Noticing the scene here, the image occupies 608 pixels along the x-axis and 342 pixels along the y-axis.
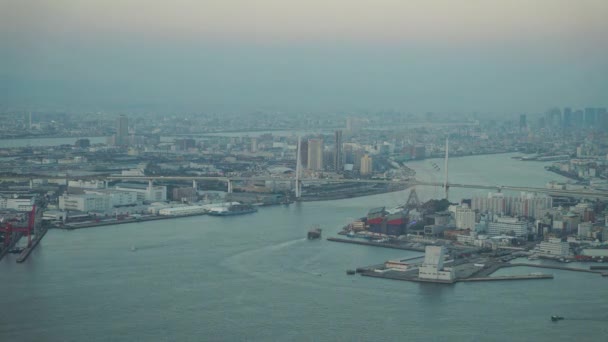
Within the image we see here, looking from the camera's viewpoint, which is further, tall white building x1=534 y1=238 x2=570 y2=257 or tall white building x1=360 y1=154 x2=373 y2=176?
tall white building x1=360 y1=154 x2=373 y2=176

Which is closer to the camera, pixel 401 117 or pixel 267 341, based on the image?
pixel 267 341

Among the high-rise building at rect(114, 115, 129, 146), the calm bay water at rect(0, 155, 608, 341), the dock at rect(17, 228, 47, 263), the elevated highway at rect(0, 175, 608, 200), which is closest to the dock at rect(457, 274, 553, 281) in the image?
the calm bay water at rect(0, 155, 608, 341)

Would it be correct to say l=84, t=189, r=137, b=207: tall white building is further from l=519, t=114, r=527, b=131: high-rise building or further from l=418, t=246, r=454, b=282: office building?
l=519, t=114, r=527, b=131: high-rise building

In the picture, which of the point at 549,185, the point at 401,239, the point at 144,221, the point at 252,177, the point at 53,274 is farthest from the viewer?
the point at 252,177

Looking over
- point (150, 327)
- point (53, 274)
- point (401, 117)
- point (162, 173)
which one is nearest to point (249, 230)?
point (53, 274)

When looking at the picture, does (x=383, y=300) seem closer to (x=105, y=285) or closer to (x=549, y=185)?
(x=105, y=285)

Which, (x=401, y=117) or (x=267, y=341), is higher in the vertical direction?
(x=401, y=117)

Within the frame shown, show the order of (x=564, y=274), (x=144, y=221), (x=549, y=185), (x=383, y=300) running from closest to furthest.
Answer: (x=383, y=300), (x=564, y=274), (x=144, y=221), (x=549, y=185)

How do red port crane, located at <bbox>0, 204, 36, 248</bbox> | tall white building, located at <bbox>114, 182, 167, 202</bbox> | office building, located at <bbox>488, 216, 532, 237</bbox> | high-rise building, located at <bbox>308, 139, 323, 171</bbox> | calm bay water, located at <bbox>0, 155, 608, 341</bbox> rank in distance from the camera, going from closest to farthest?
calm bay water, located at <bbox>0, 155, 608, 341</bbox> < red port crane, located at <bbox>0, 204, 36, 248</bbox> < office building, located at <bbox>488, 216, 532, 237</bbox> < tall white building, located at <bbox>114, 182, 167, 202</bbox> < high-rise building, located at <bbox>308, 139, 323, 171</bbox>
